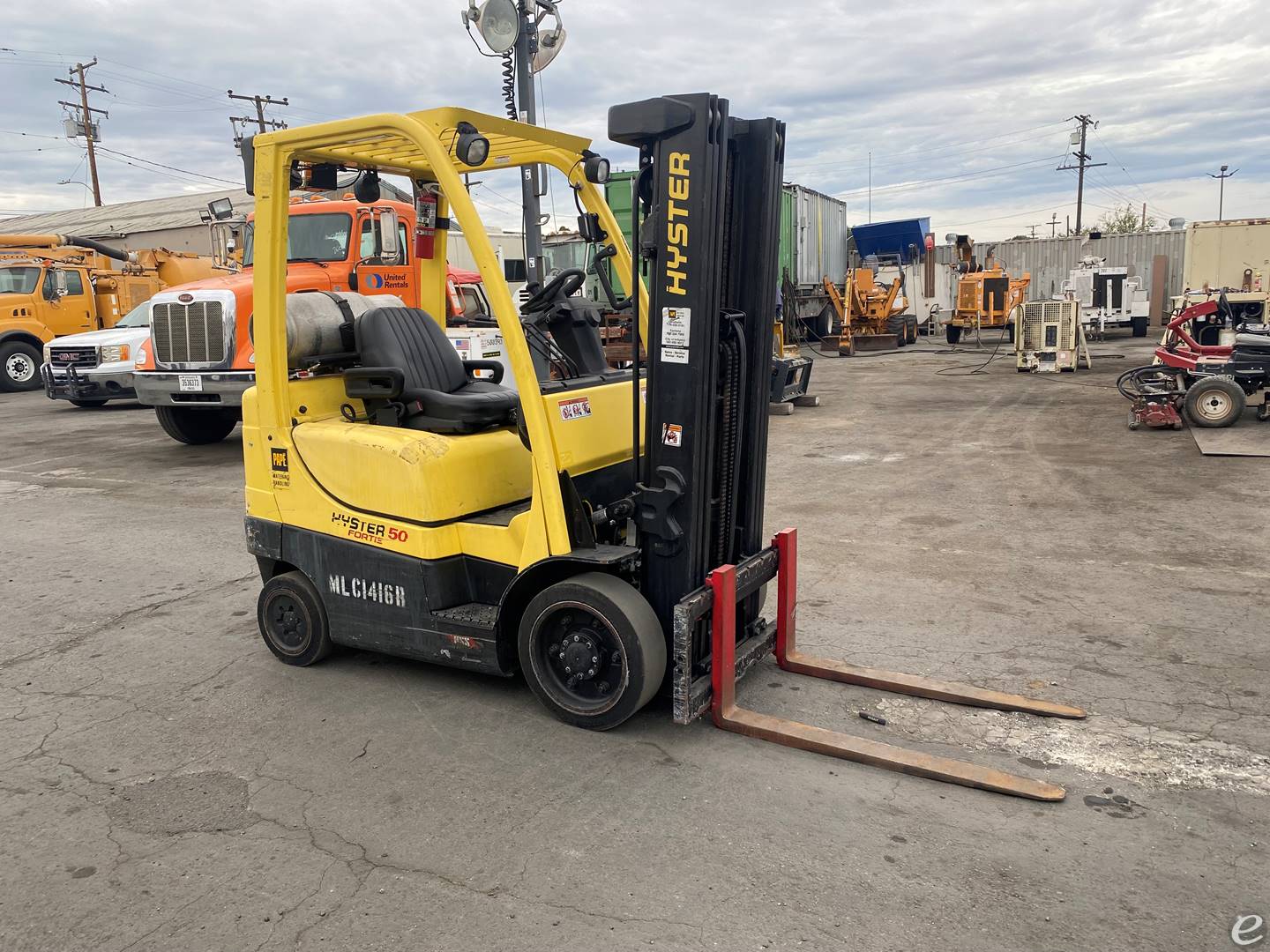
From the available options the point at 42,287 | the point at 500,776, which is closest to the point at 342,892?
the point at 500,776

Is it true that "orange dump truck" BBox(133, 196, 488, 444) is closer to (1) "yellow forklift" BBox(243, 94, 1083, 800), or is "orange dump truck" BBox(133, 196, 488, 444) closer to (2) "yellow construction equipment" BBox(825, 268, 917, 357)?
(1) "yellow forklift" BBox(243, 94, 1083, 800)

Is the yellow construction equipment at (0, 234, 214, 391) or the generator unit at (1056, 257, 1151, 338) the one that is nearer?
the yellow construction equipment at (0, 234, 214, 391)

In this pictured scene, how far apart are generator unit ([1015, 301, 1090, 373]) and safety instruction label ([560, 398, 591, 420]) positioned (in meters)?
18.0

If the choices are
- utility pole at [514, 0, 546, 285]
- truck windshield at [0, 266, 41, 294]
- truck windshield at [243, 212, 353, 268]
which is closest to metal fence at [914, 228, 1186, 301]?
utility pole at [514, 0, 546, 285]

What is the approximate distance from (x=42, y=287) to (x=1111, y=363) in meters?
23.3

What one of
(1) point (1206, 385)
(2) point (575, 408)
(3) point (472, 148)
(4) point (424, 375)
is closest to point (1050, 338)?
(1) point (1206, 385)

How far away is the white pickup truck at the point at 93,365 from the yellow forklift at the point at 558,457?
12.5 meters

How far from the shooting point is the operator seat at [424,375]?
4484 mm

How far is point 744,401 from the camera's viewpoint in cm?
423

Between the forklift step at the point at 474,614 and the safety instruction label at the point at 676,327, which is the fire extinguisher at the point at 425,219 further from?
the forklift step at the point at 474,614

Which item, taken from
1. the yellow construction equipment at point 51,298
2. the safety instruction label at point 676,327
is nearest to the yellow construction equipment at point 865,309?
the yellow construction equipment at point 51,298

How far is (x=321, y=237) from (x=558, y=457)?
840 centimetres

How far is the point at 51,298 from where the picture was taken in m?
20.5

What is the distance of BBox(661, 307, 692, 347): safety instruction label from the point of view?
381 cm
